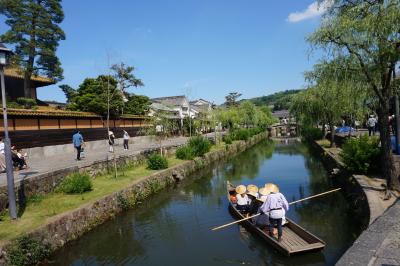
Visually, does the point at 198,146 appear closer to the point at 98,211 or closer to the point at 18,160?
the point at 18,160

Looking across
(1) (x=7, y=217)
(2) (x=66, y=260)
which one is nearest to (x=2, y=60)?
(1) (x=7, y=217)

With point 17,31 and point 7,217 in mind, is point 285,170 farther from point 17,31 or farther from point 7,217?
point 17,31

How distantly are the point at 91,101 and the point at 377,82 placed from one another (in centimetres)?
2121

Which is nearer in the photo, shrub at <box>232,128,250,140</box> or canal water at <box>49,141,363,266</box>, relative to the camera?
canal water at <box>49,141,363,266</box>

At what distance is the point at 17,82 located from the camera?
28.0 meters

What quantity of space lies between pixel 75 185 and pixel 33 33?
1680cm

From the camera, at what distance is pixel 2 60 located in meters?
9.58

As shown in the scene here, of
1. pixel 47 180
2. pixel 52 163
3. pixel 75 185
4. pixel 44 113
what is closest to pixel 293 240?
pixel 75 185

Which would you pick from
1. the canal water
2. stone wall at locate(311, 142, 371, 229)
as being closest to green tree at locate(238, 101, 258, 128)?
the canal water

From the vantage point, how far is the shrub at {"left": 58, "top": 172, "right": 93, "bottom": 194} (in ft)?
45.3

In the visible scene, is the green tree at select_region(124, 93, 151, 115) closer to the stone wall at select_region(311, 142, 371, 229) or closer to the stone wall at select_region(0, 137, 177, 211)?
the stone wall at select_region(0, 137, 177, 211)

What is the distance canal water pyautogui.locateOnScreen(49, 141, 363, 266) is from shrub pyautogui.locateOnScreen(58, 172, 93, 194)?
190cm

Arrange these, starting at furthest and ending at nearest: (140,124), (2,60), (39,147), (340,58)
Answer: (140,124)
(39,147)
(340,58)
(2,60)

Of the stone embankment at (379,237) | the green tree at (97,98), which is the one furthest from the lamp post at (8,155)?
the green tree at (97,98)
